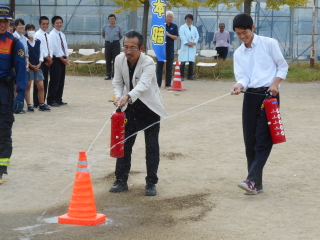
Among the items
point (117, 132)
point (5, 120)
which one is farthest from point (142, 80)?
point (5, 120)

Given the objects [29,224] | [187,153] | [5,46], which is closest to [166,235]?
[29,224]

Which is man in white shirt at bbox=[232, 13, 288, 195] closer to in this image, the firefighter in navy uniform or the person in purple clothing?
the firefighter in navy uniform

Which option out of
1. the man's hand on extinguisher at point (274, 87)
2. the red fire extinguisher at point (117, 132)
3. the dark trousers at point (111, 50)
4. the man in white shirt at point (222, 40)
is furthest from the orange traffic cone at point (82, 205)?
the man in white shirt at point (222, 40)

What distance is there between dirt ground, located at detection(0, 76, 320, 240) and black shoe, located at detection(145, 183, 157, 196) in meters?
0.08

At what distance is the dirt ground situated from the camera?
16.7 feet

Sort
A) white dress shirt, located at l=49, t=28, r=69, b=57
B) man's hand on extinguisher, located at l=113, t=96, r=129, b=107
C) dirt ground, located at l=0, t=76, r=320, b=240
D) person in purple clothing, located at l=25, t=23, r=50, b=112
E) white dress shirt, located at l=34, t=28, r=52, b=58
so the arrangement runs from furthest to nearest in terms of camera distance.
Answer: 1. white dress shirt, located at l=49, t=28, r=69, b=57
2. white dress shirt, located at l=34, t=28, r=52, b=58
3. person in purple clothing, located at l=25, t=23, r=50, b=112
4. man's hand on extinguisher, located at l=113, t=96, r=129, b=107
5. dirt ground, located at l=0, t=76, r=320, b=240

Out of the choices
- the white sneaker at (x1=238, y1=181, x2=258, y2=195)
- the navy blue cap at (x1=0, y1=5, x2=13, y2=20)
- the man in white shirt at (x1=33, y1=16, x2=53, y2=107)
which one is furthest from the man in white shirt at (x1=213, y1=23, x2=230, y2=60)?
the white sneaker at (x1=238, y1=181, x2=258, y2=195)

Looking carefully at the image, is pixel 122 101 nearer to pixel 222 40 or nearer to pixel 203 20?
pixel 222 40

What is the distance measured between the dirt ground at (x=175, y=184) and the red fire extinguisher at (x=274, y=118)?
638 millimetres

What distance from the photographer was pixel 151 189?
247 inches

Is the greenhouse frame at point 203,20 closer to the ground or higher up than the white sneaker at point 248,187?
higher up

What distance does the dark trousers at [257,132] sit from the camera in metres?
6.22

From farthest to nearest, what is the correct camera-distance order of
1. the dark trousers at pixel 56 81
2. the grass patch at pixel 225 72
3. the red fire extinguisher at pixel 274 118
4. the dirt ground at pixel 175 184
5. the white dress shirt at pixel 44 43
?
the grass patch at pixel 225 72 → the dark trousers at pixel 56 81 → the white dress shirt at pixel 44 43 → the red fire extinguisher at pixel 274 118 → the dirt ground at pixel 175 184

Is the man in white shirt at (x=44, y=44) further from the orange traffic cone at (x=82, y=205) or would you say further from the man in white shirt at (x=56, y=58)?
the orange traffic cone at (x=82, y=205)
